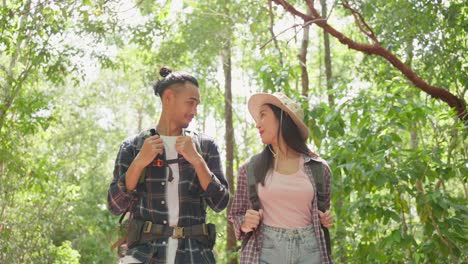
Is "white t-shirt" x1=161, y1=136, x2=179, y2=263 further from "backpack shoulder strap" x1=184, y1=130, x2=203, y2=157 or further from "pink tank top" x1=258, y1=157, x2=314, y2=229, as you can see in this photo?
"pink tank top" x1=258, y1=157, x2=314, y2=229

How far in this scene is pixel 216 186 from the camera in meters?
3.29

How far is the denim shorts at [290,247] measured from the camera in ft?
11.0

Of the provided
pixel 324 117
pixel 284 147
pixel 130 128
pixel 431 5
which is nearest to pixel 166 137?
pixel 284 147

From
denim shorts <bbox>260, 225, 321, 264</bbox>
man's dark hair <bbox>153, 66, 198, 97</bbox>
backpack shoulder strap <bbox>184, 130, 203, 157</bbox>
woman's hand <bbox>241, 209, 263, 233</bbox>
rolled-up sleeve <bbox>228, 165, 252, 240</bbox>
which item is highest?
man's dark hair <bbox>153, 66, 198, 97</bbox>

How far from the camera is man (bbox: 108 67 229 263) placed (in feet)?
10.6

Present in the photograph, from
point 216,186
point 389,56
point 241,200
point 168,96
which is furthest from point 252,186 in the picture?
point 389,56

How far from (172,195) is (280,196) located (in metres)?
0.55

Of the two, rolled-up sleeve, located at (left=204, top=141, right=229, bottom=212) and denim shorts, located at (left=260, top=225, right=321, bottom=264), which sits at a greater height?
rolled-up sleeve, located at (left=204, top=141, right=229, bottom=212)

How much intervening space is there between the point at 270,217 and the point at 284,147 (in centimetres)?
41

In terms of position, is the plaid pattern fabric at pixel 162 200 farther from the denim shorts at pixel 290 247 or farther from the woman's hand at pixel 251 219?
the denim shorts at pixel 290 247

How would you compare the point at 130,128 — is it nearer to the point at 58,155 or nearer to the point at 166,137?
the point at 58,155

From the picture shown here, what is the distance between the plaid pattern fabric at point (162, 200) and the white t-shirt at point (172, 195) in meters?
0.02

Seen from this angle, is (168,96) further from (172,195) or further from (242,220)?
(242,220)

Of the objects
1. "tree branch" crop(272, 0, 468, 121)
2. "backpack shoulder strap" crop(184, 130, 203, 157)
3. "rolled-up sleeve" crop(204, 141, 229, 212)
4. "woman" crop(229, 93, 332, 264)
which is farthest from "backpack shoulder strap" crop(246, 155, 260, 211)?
"tree branch" crop(272, 0, 468, 121)
